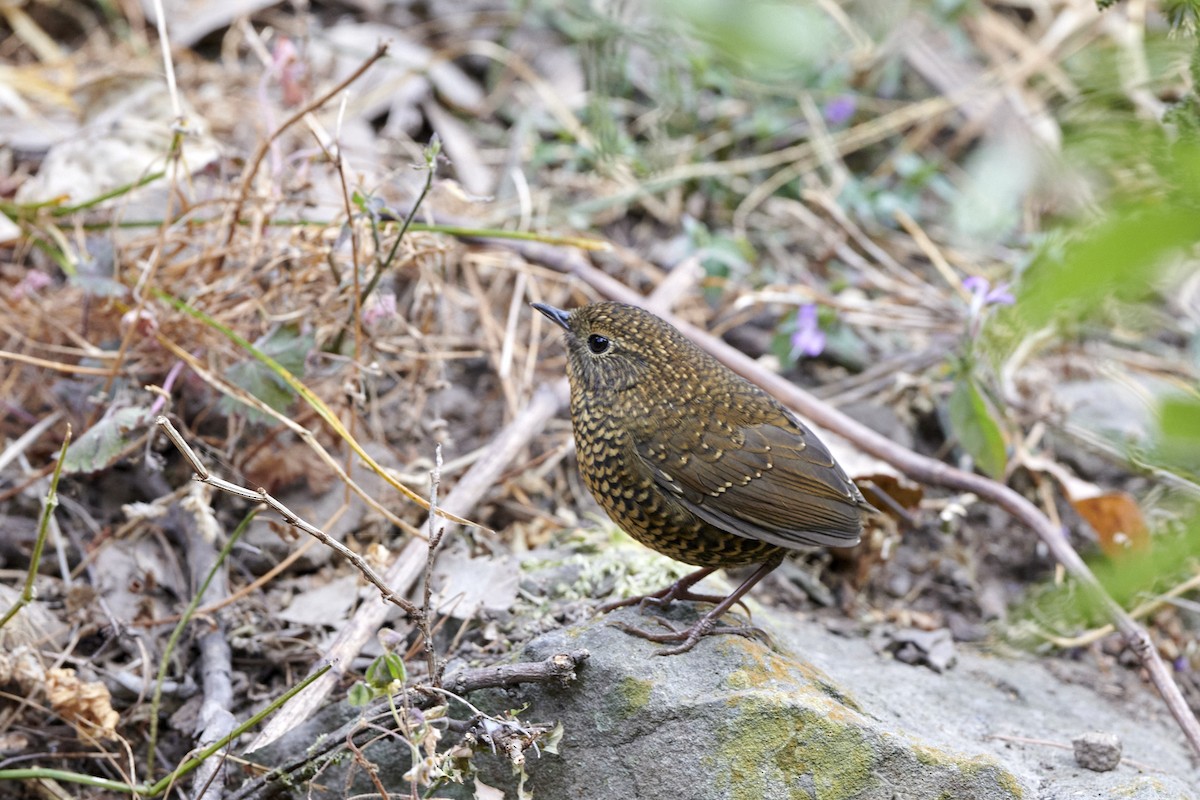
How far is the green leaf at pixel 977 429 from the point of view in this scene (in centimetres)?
427

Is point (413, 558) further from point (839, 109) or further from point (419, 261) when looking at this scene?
point (839, 109)

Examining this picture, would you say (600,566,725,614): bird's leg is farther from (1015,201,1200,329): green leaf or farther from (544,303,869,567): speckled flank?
(1015,201,1200,329): green leaf

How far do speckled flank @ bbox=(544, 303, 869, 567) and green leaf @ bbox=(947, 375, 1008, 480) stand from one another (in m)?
1.16

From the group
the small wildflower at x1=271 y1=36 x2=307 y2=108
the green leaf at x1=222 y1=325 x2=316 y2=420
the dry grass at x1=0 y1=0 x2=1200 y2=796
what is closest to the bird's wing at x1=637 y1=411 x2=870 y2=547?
the dry grass at x1=0 y1=0 x2=1200 y2=796

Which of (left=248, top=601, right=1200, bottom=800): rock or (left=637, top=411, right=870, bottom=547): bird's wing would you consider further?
(left=637, top=411, right=870, bottom=547): bird's wing

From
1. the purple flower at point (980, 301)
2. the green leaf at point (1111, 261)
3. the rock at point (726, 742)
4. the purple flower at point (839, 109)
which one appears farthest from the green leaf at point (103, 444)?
the purple flower at point (839, 109)

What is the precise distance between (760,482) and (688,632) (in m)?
0.46

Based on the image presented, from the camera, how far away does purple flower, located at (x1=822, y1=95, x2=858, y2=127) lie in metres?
6.46

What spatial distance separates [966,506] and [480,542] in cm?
213

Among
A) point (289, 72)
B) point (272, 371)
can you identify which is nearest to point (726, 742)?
point (272, 371)

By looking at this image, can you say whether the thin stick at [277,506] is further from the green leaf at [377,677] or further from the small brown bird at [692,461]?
the small brown bird at [692,461]

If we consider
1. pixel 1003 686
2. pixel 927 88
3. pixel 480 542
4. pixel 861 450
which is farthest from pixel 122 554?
pixel 927 88

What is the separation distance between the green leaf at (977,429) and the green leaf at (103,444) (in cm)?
287

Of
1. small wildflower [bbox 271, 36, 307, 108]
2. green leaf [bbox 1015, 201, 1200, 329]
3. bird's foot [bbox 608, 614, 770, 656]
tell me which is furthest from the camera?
small wildflower [bbox 271, 36, 307, 108]
